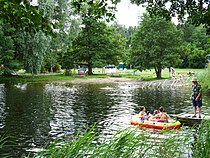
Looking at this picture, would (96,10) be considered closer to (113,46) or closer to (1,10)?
(1,10)

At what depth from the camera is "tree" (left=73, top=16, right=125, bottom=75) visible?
49875 mm

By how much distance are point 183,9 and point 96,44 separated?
45033 millimetres

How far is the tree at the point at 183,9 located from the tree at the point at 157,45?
36.7 meters

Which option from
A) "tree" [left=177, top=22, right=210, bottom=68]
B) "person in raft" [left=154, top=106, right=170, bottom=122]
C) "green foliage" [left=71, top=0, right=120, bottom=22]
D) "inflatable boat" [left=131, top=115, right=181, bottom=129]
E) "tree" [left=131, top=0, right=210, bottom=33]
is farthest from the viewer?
"tree" [left=177, top=22, right=210, bottom=68]

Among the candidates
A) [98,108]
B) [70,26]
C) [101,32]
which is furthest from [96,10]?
[101,32]

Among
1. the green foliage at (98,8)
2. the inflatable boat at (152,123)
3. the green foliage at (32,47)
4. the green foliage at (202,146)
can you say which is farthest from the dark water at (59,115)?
the green foliage at (32,47)

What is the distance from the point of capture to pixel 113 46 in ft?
169

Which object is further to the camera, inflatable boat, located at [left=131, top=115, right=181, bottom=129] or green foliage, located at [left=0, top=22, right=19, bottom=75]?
green foliage, located at [left=0, top=22, right=19, bottom=75]

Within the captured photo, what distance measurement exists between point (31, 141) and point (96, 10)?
7.86m

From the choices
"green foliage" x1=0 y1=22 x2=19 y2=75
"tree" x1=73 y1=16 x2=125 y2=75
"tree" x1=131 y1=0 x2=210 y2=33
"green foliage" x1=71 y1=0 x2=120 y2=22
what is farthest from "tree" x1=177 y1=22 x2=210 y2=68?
"green foliage" x1=71 y1=0 x2=120 y2=22

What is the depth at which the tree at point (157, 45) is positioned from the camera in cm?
4381

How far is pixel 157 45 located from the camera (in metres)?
44.8

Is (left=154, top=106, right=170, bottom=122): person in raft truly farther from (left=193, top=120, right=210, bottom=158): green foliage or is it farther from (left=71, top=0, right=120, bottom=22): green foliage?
(left=71, top=0, right=120, bottom=22): green foliage

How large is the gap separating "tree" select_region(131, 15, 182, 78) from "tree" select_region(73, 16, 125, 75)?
5.45 meters
